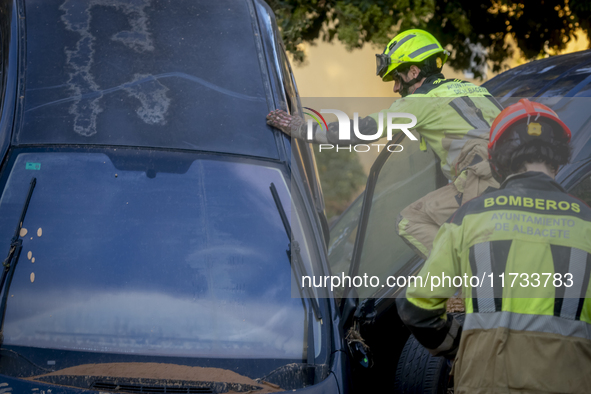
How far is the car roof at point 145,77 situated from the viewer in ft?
9.71

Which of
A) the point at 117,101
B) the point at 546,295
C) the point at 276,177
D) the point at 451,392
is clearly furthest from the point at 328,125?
the point at 546,295

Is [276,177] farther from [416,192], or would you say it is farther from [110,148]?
[416,192]

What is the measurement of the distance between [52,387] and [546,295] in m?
1.73

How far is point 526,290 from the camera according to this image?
1.83 metres

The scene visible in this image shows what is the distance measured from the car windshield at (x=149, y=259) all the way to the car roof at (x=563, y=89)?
1.70 m

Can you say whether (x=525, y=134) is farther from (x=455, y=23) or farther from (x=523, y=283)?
(x=455, y=23)

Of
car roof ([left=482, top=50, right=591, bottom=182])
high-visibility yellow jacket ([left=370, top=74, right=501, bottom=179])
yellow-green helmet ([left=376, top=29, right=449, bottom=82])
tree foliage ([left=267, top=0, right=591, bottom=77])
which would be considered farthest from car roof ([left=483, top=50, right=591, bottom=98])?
tree foliage ([left=267, top=0, right=591, bottom=77])

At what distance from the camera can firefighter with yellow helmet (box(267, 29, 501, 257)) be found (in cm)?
315

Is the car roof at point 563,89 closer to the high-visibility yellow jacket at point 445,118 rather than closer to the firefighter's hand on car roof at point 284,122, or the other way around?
the high-visibility yellow jacket at point 445,118

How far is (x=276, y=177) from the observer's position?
9.77ft

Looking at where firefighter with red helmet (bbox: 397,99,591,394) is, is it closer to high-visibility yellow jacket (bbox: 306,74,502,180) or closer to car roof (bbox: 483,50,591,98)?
high-visibility yellow jacket (bbox: 306,74,502,180)

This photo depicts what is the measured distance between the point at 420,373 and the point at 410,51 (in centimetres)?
184

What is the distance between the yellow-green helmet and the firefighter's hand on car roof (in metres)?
0.80

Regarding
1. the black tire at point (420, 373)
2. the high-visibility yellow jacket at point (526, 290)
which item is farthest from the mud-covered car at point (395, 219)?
the high-visibility yellow jacket at point (526, 290)
